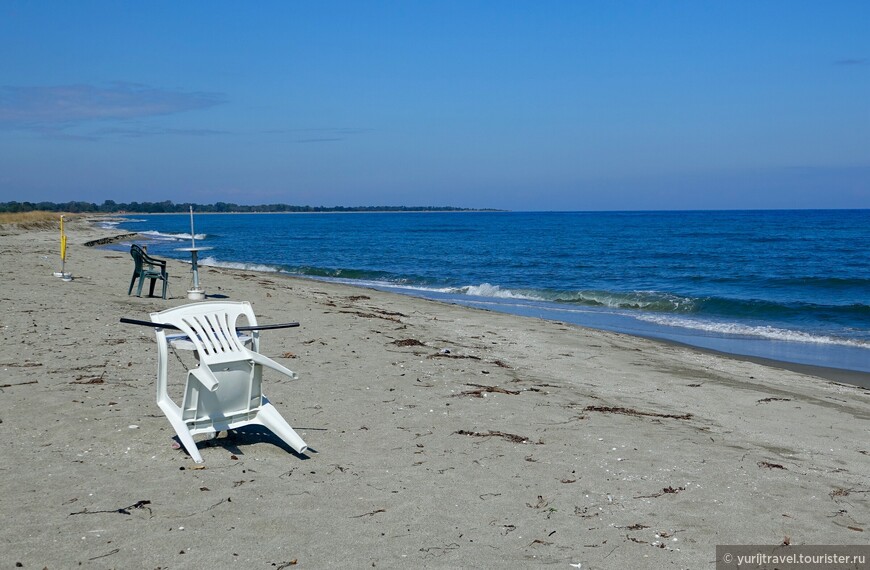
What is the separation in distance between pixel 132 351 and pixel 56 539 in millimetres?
5020

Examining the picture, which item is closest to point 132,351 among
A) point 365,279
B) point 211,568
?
point 211,568

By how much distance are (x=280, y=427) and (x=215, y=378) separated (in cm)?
62

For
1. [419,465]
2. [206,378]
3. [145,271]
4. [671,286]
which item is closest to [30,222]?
[145,271]

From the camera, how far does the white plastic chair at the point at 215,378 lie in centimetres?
519

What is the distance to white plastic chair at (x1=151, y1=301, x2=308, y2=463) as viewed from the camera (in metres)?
5.19

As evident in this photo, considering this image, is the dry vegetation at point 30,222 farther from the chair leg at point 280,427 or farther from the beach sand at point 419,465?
the chair leg at point 280,427

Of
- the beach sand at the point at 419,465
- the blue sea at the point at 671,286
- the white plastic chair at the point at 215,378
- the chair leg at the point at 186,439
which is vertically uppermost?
the white plastic chair at the point at 215,378

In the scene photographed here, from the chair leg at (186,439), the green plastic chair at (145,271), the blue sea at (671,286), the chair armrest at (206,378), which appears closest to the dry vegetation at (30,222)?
the blue sea at (671,286)

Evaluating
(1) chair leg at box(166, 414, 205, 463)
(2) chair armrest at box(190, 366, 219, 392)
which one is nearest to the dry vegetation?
(1) chair leg at box(166, 414, 205, 463)

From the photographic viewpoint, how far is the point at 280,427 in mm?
5469

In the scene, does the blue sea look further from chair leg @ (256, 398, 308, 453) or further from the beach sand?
chair leg @ (256, 398, 308, 453)

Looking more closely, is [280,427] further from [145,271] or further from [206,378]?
[145,271]

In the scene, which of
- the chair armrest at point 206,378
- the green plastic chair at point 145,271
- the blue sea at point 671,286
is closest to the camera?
the chair armrest at point 206,378

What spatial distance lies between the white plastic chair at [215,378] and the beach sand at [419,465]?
0.80ft
